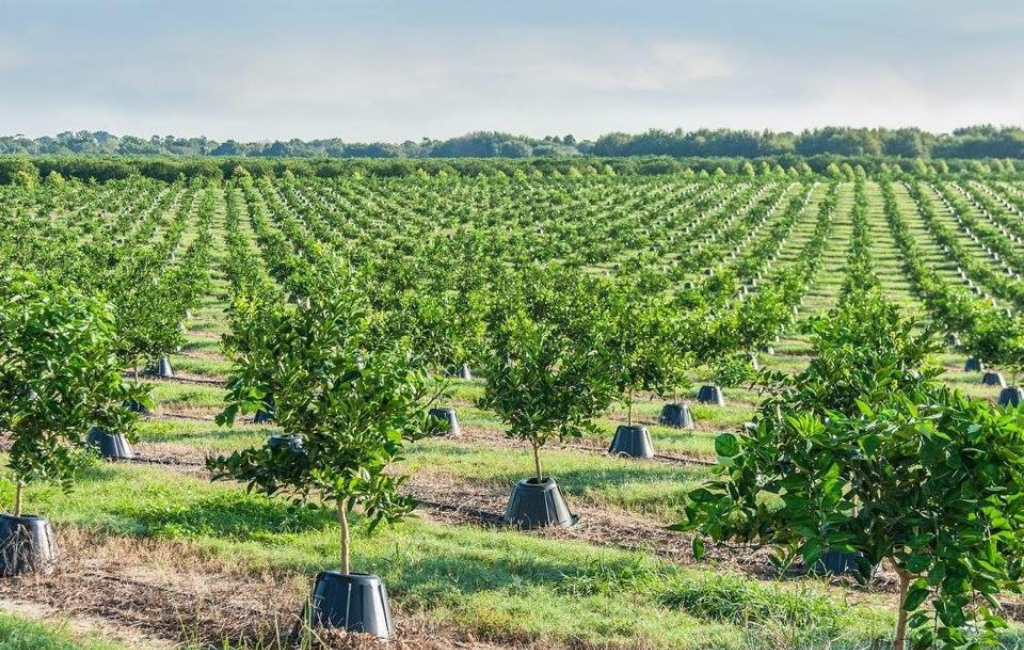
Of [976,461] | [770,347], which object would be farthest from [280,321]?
[770,347]

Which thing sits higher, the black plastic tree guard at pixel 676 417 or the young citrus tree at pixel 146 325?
the young citrus tree at pixel 146 325

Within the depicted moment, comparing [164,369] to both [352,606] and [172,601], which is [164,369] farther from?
[352,606]

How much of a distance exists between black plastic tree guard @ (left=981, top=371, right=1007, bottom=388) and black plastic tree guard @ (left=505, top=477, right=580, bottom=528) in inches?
870

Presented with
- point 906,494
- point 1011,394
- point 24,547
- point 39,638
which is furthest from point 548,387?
point 1011,394

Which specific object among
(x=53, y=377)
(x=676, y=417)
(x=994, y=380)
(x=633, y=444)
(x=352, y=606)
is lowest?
(x=994, y=380)

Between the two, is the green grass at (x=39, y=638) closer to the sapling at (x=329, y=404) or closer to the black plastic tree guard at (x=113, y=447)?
the sapling at (x=329, y=404)

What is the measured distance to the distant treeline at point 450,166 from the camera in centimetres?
12925

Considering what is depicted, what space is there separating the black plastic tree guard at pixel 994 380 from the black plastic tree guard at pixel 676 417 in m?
13.2

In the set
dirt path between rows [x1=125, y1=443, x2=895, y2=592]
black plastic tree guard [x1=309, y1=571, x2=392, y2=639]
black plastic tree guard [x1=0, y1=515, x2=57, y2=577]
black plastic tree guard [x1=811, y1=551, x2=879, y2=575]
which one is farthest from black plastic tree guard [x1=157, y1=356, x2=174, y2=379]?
black plastic tree guard [x1=811, y1=551, x2=879, y2=575]

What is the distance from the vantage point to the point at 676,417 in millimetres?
24484

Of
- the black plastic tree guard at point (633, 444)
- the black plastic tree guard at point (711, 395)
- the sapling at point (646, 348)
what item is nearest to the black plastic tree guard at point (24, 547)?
the sapling at point (646, 348)

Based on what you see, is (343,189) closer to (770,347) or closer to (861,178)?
(861,178)

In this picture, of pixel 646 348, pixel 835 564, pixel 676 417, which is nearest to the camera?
pixel 835 564

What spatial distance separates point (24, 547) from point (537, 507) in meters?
6.90
